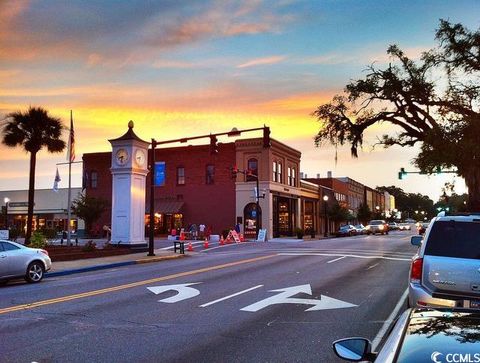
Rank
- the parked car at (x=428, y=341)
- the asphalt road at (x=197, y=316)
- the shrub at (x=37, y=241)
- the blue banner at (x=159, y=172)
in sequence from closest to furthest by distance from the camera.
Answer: the parked car at (x=428, y=341) → the asphalt road at (x=197, y=316) → the shrub at (x=37, y=241) → the blue banner at (x=159, y=172)

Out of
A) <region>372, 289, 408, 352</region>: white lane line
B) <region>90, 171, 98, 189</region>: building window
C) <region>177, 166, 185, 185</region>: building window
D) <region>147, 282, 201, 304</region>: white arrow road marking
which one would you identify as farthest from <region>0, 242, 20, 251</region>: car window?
<region>90, 171, 98, 189</region>: building window

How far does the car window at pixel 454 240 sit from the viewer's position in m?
7.52

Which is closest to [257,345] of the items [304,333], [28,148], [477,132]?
[304,333]

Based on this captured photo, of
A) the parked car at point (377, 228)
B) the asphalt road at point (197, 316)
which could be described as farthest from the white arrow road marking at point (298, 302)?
the parked car at point (377, 228)

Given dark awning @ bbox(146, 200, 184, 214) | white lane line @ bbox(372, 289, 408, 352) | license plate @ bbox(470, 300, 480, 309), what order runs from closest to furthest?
1. license plate @ bbox(470, 300, 480, 309)
2. white lane line @ bbox(372, 289, 408, 352)
3. dark awning @ bbox(146, 200, 184, 214)

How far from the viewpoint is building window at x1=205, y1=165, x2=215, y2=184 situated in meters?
56.3

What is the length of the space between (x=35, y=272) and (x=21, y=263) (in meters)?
0.71

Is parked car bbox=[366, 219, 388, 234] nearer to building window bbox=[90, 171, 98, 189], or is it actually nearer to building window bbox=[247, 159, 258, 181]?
building window bbox=[247, 159, 258, 181]

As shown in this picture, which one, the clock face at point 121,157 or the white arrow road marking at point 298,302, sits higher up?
the clock face at point 121,157

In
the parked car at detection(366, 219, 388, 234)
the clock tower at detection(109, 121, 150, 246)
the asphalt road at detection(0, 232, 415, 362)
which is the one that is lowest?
the asphalt road at detection(0, 232, 415, 362)

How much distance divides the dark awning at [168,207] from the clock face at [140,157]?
995 inches

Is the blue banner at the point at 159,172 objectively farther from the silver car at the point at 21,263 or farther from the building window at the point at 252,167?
the building window at the point at 252,167

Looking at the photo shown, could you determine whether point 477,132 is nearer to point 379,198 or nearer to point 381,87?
point 381,87

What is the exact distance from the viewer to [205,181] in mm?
56719
